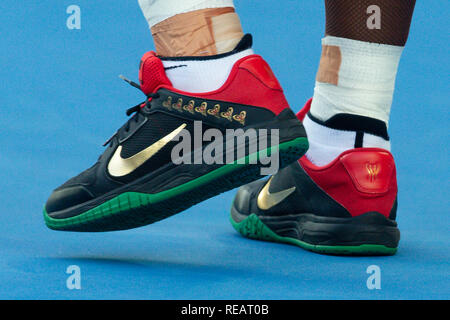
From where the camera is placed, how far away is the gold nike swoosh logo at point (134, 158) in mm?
1485

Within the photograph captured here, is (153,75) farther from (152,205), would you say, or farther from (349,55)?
(349,55)

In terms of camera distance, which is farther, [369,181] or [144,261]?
[369,181]

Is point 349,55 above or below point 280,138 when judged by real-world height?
above

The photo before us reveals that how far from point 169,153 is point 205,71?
0.17 metres

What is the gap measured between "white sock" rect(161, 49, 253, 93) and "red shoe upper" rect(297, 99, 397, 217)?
0.34m

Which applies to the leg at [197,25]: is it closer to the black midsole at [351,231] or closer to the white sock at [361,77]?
the white sock at [361,77]

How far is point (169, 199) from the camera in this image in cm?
145

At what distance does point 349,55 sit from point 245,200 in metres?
0.44

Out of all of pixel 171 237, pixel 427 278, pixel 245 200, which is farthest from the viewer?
pixel 245 200

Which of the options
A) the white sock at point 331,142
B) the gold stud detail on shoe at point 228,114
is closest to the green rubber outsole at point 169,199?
the gold stud detail on shoe at point 228,114

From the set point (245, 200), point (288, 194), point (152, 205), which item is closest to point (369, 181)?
point (288, 194)

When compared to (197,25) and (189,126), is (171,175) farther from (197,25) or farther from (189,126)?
(197,25)

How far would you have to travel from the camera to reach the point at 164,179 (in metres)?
1.46

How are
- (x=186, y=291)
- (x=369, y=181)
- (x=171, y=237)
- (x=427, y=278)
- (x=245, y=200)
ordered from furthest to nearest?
1. (x=245, y=200)
2. (x=171, y=237)
3. (x=369, y=181)
4. (x=427, y=278)
5. (x=186, y=291)
